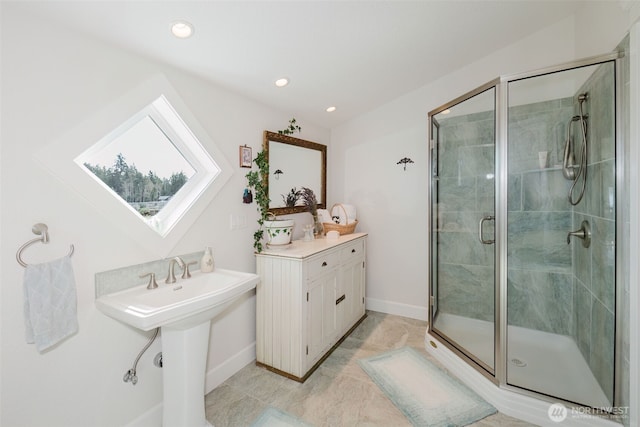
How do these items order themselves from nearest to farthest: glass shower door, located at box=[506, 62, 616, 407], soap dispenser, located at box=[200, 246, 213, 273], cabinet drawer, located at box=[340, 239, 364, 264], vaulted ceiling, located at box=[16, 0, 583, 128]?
vaulted ceiling, located at box=[16, 0, 583, 128]
glass shower door, located at box=[506, 62, 616, 407]
soap dispenser, located at box=[200, 246, 213, 273]
cabinet drawer, located at box=[340, 239, 364, 264]

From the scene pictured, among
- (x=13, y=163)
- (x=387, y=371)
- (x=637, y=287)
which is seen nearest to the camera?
(x=13, y=163)

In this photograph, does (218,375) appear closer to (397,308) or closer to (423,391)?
(423,391)

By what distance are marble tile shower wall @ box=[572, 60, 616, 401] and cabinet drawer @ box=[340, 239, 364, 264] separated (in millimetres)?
1800

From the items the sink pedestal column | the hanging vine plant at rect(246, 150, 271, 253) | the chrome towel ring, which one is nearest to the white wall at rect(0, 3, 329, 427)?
the chrome towel ring

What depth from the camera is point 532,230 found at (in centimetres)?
235

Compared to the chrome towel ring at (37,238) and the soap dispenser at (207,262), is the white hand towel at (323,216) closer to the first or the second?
the soap dispenser at (207,262)

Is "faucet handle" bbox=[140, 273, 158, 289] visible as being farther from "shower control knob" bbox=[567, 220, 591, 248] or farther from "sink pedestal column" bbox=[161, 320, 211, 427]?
"shower control knob" bbox=[567, 220, 591, 248]

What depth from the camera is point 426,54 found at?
2418 millimetres

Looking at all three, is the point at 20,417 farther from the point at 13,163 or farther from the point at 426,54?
the point at 426,54

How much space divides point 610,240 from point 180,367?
2554 millimetres

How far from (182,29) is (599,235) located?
277 cm

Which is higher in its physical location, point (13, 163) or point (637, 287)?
point (13, 163)

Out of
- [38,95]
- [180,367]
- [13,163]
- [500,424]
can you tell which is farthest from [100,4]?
[500,424]

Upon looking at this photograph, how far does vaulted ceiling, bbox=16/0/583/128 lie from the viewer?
138 cm
